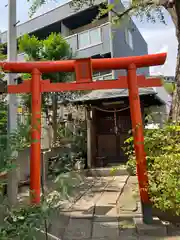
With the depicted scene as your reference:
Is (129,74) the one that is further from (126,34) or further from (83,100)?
(126,34)

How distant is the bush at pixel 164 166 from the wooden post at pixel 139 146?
0.10 m

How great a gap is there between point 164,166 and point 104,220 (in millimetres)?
1469

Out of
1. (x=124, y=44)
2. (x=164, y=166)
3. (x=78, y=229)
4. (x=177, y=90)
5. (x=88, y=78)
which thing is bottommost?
(x=78, y=229)

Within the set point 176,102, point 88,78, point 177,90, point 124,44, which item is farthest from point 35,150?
point 124,44

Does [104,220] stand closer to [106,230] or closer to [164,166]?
[106,230]

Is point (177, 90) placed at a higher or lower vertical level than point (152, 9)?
lower

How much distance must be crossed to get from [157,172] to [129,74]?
179 centimetres

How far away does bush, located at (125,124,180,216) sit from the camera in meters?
3.67

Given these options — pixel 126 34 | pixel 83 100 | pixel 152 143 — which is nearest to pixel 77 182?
pixel 152 143

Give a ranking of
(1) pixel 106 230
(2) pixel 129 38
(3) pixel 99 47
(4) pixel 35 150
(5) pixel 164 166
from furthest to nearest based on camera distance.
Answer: (2) pixel 129 38
(3) pixel 99 47
(4) pixel 35 150
(1) pixel 106 230
(5) pixel 164 166

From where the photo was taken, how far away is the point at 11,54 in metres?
→ 5.09

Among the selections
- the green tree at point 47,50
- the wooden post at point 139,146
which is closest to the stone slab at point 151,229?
the wooden post at point 139,146

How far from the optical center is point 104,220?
14.7ft

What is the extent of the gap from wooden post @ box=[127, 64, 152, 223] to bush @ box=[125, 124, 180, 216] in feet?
0.33
